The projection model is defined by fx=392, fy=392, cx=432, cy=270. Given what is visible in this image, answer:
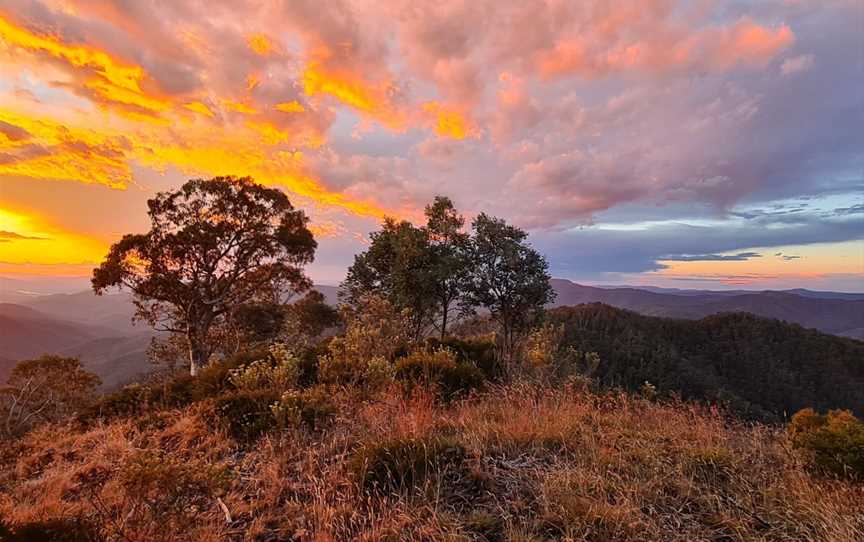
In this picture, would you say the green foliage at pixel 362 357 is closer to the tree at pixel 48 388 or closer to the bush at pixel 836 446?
the bush at pixel 836 446

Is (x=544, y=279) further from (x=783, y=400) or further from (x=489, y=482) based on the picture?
(x=783, y=400)

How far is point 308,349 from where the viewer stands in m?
10.5

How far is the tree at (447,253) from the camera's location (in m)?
18.8

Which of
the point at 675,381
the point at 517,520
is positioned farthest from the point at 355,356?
the point at 675,381

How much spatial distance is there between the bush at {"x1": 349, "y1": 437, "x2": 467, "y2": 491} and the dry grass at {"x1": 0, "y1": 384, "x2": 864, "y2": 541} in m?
0.02

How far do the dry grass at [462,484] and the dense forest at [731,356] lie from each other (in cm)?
7793

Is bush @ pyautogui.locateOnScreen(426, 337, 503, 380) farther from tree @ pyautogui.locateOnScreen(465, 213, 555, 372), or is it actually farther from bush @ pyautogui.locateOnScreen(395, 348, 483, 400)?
tree @ pyautogui.locateOnScreen(465, 213, 555, 372)

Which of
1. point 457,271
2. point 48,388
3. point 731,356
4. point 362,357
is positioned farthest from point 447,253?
point 731,356

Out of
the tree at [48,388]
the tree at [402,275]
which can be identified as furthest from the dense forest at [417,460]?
the tree at [402,275]

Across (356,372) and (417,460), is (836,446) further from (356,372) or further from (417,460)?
(356,372)

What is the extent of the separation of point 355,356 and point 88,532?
5.12 meters

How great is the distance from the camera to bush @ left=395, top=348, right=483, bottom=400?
6980mm

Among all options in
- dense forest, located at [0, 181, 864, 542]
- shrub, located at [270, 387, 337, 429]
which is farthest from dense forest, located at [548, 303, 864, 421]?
shrub, located at [270, 387, 337, 429]

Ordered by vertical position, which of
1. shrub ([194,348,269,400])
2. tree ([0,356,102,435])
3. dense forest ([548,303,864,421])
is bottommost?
dense forest ([548,303,864,421])
